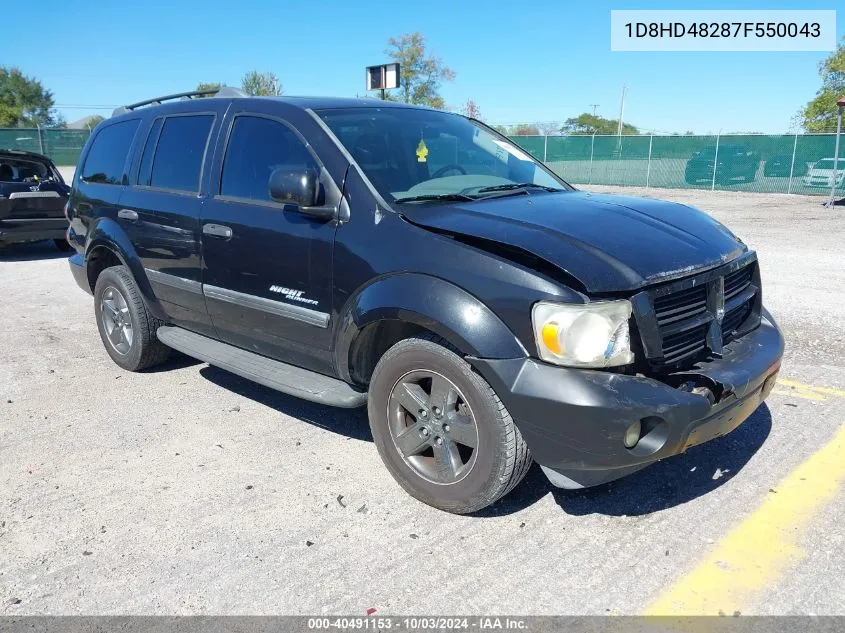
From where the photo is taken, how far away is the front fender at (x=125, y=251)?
4855 mm

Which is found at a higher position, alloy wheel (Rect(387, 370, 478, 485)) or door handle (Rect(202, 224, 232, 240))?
door handle (Rect(202, 224, 232, 240))

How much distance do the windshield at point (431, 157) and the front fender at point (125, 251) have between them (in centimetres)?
199

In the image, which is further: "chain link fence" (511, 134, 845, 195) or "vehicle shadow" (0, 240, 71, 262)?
"chain link fence" (511, 134, 845, 195)

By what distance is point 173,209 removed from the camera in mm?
4383

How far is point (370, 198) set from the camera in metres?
3.32

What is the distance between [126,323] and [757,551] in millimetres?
4488

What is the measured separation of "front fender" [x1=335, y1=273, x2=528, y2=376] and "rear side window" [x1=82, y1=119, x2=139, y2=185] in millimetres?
2904

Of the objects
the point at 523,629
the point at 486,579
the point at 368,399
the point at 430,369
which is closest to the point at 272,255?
the point at 368,399

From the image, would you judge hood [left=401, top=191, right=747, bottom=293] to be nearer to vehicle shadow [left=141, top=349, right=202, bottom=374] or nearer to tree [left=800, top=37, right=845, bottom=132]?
vehicle shadow [left=141, top=349, right=202, bottom=374]

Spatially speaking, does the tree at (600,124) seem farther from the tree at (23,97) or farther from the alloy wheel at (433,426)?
the alloy wheel at (433,426)

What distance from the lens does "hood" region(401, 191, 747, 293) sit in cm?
272

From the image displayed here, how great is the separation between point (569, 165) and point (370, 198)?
27.1 metres

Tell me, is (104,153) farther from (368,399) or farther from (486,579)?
(486,579)

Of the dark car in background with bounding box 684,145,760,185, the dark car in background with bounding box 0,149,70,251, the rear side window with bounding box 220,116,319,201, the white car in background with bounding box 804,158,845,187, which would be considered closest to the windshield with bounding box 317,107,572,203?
the rear side window with bounding box 220,116,319,201
